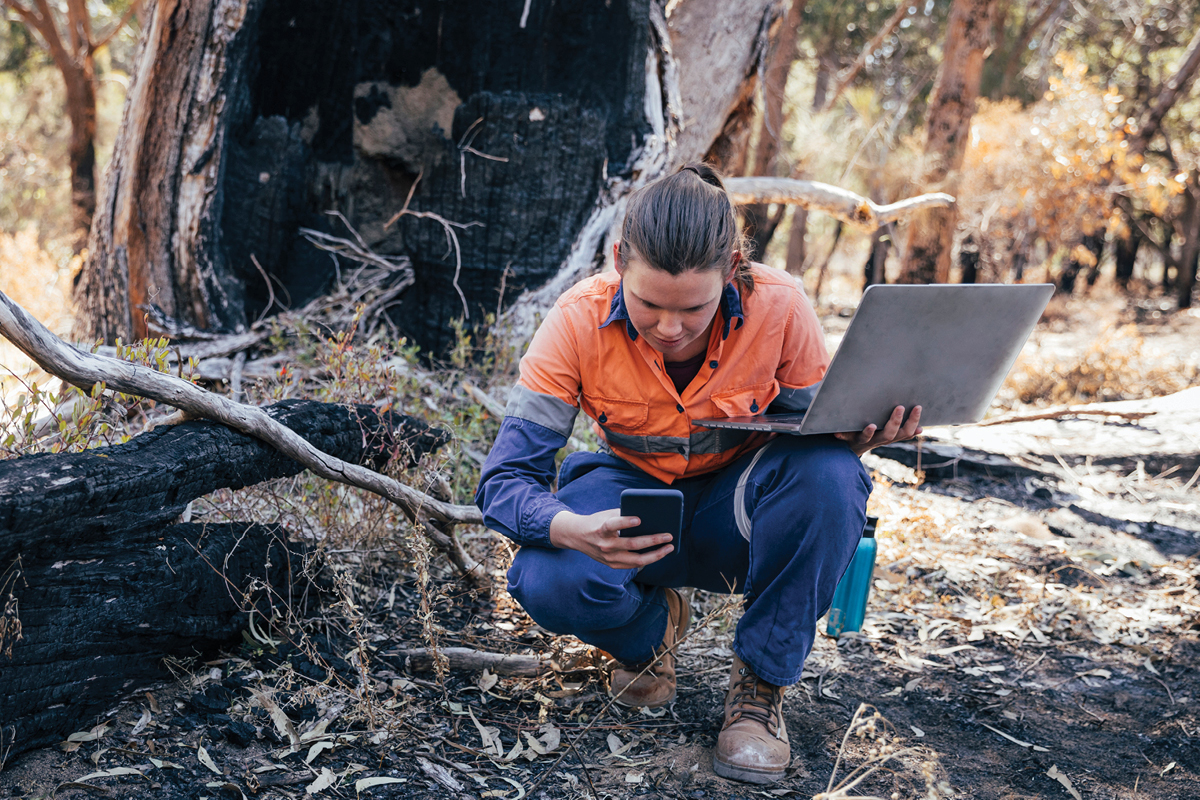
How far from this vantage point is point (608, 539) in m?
1.82

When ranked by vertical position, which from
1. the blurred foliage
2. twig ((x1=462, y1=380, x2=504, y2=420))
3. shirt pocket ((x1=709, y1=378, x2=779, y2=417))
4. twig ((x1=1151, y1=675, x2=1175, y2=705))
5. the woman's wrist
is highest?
the blurred foliage

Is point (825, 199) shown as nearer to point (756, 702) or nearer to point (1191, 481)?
point (1191, 481)

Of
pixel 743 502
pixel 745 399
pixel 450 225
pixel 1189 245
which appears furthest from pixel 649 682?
pixel 1189 245

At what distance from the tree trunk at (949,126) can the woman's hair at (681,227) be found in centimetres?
654

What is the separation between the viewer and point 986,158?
1151 centimetres

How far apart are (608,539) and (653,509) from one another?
0.12 meters

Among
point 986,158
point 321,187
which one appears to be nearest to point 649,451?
point 321,187

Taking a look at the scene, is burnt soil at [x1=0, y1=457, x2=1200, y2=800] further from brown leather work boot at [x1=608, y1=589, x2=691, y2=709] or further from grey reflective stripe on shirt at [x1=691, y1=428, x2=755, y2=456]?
grey reflective stripe on shirt at [x1=691, y1=428, x2=755, y2=456]

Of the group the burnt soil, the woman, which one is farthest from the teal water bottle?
the woman

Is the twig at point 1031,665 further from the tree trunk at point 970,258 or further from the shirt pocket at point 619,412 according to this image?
the tree trunk at point 970,258

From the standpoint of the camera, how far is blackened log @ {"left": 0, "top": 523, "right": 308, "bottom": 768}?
5.80 feet

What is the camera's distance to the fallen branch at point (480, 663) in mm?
2373

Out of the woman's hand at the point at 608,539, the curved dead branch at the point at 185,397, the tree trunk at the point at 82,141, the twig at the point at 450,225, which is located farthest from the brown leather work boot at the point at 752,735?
the tree trunk at the point at 82,141

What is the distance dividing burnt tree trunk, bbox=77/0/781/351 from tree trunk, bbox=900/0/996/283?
424 cm
